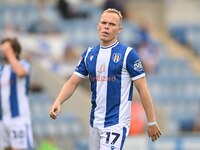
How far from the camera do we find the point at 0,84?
10430 mm

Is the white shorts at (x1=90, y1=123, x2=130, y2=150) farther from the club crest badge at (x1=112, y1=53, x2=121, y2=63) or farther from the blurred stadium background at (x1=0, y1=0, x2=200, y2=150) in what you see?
the blurred stadium background at (x1=0, y1=0, x2=200, y2=150)

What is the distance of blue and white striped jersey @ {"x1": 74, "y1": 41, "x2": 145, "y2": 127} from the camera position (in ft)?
27.4

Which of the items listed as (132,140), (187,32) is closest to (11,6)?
(187,32)

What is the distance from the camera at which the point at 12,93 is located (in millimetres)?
10406

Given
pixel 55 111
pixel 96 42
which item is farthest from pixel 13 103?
pixel 96 42

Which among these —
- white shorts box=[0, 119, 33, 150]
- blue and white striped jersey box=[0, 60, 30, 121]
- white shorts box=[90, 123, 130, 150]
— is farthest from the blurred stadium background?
white shorts box=[90, 123, 130, 150]

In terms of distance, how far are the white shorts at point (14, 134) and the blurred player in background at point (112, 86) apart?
6.93 feet

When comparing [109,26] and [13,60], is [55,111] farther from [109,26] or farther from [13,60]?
[13,60]

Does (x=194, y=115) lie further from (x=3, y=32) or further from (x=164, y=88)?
(x=3, y=32)

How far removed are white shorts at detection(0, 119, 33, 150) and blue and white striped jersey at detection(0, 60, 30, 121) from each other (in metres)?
0.10

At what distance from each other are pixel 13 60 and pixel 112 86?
2143mm

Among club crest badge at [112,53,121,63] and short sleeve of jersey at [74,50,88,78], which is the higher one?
club crest badge at [112,53,121,63]

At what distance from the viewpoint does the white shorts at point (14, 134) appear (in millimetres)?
10469

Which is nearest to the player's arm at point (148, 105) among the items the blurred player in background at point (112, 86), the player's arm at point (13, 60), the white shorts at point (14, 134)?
the blurred player in background at point (112, 86)
